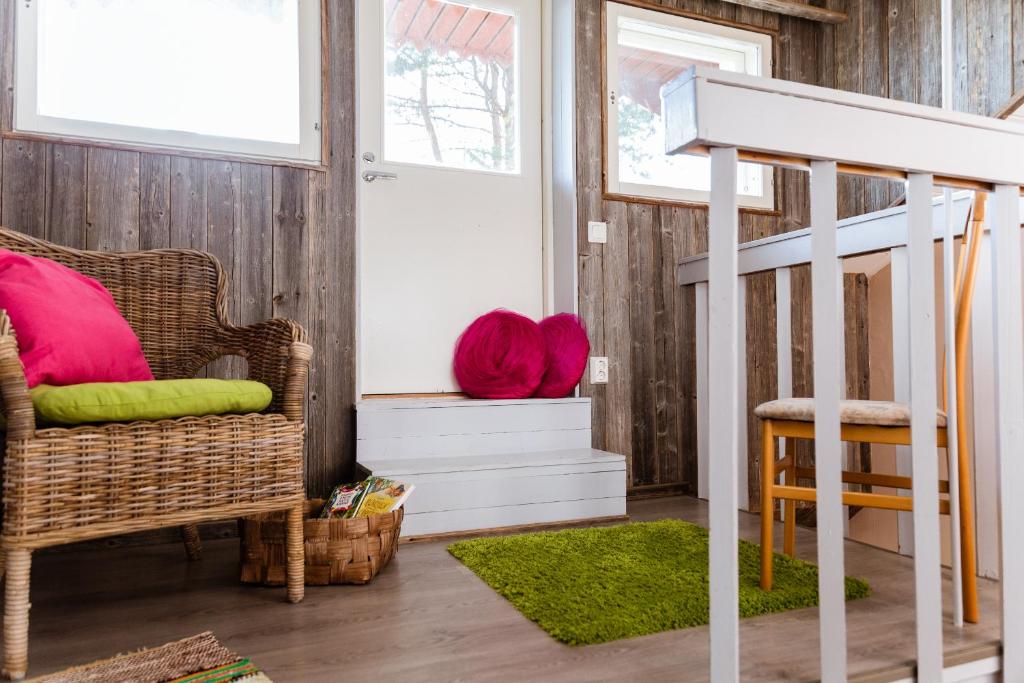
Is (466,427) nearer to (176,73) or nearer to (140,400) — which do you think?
(140,400)

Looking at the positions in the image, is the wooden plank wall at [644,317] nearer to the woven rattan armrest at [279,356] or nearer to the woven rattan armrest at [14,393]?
the woven rattan armrest at [279,356]

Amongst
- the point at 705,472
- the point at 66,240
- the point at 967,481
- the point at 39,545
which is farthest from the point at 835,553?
the point at 66,240

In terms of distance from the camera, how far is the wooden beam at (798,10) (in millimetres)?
3129

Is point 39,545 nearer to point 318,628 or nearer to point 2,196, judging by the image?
point 318,628

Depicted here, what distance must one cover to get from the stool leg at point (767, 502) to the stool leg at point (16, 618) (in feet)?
4.78

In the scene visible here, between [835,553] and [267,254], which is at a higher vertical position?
[267,254]

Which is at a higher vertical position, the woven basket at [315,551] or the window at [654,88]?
the window at [654,88]

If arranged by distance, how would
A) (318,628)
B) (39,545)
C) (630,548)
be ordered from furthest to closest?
(630,548) < (318,628) < (39,545)

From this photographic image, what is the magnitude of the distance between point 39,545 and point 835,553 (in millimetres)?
1347

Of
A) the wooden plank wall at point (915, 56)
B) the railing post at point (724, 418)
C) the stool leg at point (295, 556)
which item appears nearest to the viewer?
the railing post at point (724, 418)

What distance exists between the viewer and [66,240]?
2.15 meters

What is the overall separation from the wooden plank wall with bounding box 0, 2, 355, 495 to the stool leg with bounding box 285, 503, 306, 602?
0.79 metres

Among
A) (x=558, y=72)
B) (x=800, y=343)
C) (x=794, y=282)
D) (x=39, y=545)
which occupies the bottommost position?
(x=39, y=545)

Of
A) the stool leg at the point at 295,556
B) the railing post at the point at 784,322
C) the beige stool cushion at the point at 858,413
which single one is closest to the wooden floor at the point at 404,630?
the stool leg at the point at 295,556
